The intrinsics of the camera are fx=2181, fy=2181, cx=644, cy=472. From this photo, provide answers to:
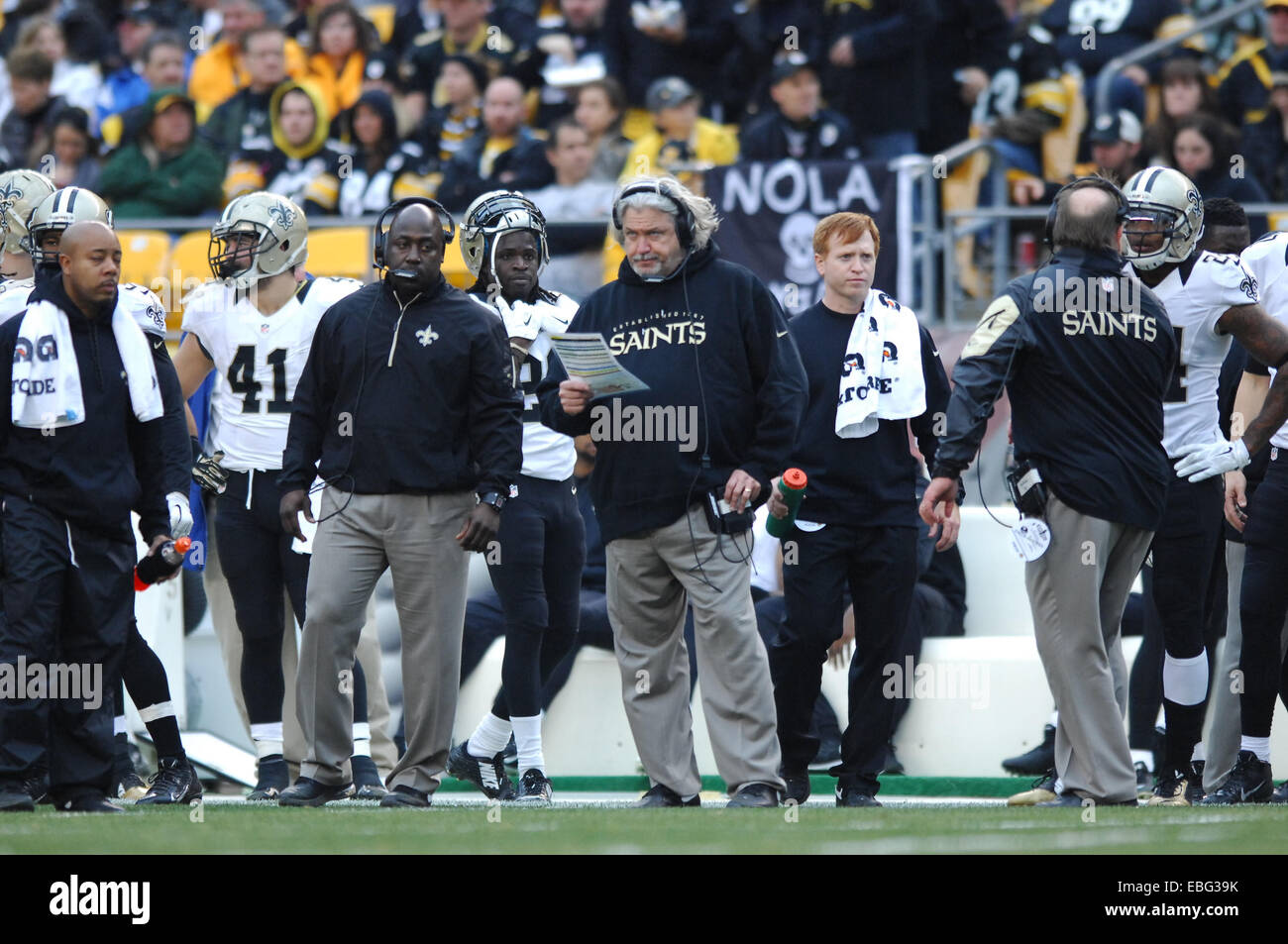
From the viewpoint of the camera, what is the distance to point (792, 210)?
12859 mm

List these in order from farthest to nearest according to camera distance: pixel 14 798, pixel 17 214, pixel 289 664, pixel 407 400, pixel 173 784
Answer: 1. pixel 289 664
2. pixel 17 214
3. pixel 173 784
4. pixel 407 400
5. pixel 14 798

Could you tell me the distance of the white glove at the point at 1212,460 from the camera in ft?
26.7

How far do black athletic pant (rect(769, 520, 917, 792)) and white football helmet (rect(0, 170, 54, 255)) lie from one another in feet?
11.6

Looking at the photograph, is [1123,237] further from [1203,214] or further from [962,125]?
[962,125]

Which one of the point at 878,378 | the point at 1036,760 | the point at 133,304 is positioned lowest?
the point at 1036,760

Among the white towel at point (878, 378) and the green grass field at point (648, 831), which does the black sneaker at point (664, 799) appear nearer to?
the green grass field at point (648, 831)

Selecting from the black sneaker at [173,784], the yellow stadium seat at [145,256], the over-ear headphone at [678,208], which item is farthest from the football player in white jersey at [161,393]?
the yellow stadium seat at [145,256]

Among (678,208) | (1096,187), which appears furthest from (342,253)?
(1096,187)

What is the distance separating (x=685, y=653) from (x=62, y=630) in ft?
7.50

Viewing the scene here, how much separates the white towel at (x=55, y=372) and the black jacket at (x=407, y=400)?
0.57 metres

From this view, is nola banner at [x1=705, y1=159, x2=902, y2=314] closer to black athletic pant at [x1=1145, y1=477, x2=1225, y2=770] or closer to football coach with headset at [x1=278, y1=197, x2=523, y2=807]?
black athletic pant at [x1=1145, y1=477, x2=1225, y2=770]

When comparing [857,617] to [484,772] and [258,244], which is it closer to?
[484,772]
